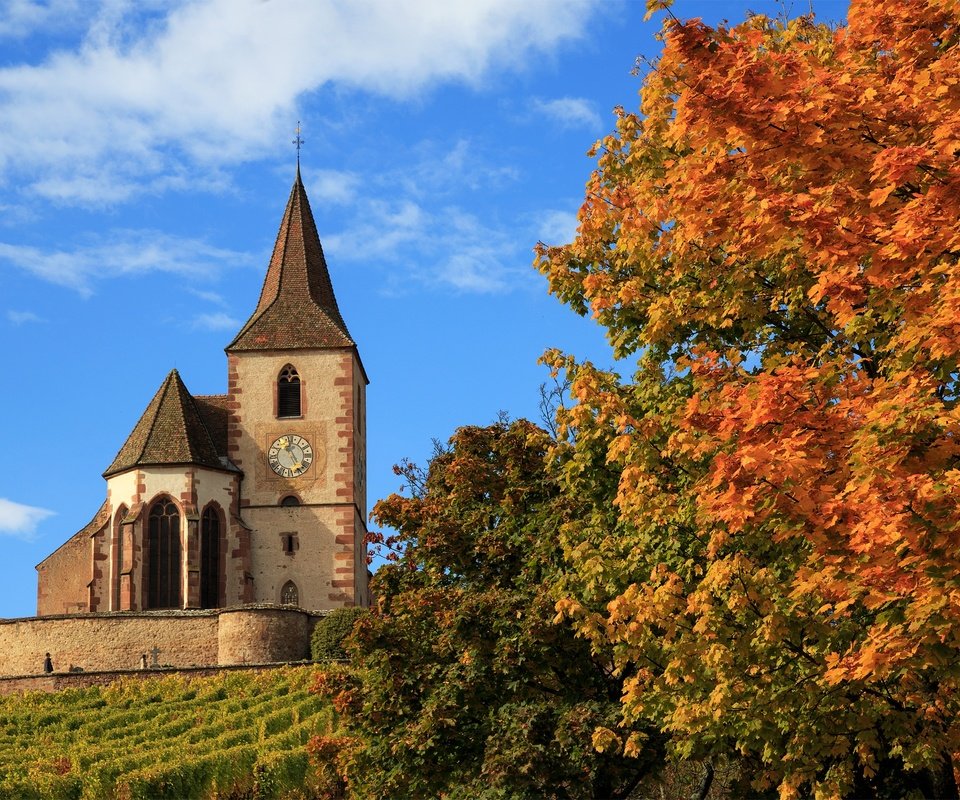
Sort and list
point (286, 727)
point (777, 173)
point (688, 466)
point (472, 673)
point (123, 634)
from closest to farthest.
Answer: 1. point (777, 173)
2. point (688, 466)
3. point (472, 673)
4. point (286, 727)
5. point (123, 634)

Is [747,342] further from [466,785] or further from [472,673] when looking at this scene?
[466,785]

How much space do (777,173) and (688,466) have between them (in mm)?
3225

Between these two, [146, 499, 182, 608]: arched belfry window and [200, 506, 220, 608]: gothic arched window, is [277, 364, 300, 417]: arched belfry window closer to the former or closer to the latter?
[200, 506, 220, 608]: gothic arched window

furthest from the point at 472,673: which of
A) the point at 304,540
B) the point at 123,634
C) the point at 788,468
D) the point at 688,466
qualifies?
the point at 304,540

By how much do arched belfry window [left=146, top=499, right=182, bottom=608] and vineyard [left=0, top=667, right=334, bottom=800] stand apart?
38.8 ft

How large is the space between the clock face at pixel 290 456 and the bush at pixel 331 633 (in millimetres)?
11516

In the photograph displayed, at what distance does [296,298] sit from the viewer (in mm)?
61188

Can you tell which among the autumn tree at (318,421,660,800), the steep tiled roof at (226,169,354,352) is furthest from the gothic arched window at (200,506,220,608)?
the autumn tree at (318,421,660,800)

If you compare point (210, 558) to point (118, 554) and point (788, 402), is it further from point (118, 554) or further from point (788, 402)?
point (788, 402)

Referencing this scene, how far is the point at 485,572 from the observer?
21.1 metres

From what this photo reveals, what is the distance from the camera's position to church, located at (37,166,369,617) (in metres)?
54.3

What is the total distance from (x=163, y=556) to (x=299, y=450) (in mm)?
6815

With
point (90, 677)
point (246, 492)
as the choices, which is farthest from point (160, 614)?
point (246, 492)

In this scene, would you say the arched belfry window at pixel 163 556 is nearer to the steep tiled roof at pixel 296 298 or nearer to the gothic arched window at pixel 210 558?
the gothic arched window at pixel 210 558
